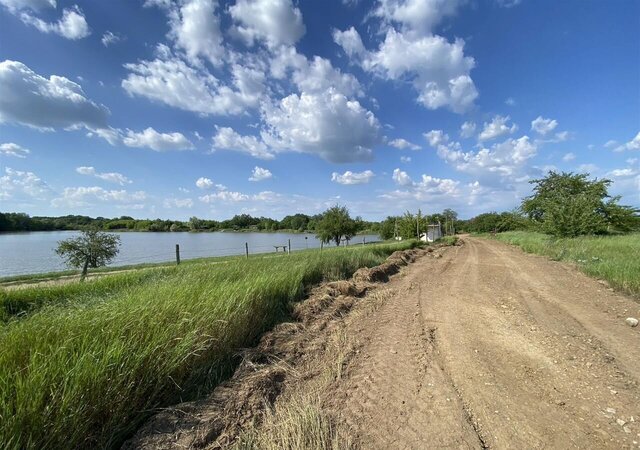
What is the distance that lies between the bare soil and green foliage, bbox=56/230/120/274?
36.8 ft

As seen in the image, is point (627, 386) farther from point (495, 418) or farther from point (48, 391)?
point (48, 391)

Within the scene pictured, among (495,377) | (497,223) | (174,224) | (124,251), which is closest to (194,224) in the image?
(174,224)

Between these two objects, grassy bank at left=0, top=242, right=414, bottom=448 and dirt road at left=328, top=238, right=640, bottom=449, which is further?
dirt road at left=328, top=238, right=640, bottom=449

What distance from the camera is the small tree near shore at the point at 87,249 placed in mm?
12062

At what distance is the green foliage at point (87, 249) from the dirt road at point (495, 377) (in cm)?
1254

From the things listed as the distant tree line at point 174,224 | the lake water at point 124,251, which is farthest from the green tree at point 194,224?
the lake water at point 124,251

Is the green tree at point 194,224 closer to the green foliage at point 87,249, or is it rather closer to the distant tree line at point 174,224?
the distant tree line at point 174,224

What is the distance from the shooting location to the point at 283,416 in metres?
2.83

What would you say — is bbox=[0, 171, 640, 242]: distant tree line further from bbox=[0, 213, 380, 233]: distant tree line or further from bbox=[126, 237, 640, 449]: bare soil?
bbox=[126, 237, 640, 449]: bare soil

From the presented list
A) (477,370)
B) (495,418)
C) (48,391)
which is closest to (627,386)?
(477,370)

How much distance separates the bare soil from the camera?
262 cm

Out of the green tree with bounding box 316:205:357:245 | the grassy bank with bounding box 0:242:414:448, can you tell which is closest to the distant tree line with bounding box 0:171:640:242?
the green tree with bounding box 316:205:357:245

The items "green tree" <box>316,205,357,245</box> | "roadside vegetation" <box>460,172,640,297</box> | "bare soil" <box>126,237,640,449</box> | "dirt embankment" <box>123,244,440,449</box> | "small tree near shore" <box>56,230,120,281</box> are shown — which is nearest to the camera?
"dirt embankment" <box>123,244,440,449</box>

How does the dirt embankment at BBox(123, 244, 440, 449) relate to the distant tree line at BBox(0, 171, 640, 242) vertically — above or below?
below
